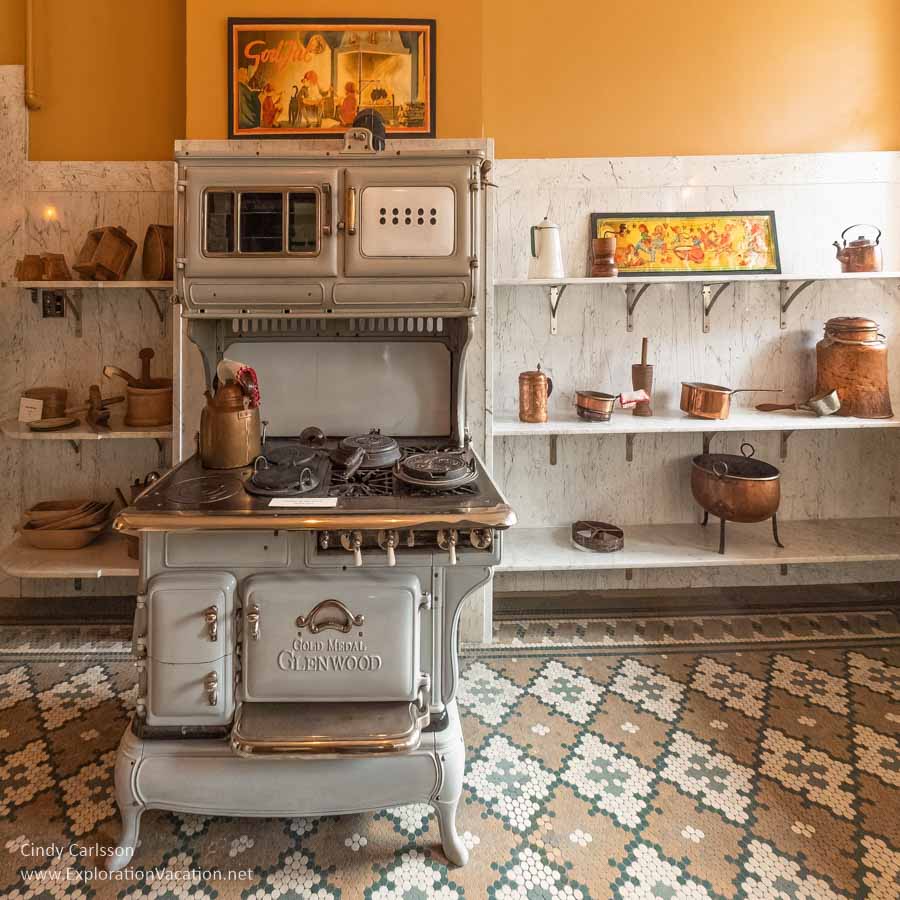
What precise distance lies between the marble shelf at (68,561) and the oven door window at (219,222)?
128 centimetres

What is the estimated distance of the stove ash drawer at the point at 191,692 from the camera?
141 centimetres

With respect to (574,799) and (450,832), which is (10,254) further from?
(574,799)

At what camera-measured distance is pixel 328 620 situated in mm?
1415

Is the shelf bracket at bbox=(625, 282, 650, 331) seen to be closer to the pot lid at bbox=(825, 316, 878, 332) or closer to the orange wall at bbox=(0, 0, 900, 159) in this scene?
the orange wall at bbox=(0, 0, 900, 159)

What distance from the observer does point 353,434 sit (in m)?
2.18

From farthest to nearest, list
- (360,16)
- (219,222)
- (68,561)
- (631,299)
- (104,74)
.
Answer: (631,299), (104,74), (68,561), (360,16), (219,222)

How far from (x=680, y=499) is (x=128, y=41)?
10.0 feet

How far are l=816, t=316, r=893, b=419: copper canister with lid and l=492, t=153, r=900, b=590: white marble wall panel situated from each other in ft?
0.59

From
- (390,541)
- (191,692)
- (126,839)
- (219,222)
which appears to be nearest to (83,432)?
(219,222)

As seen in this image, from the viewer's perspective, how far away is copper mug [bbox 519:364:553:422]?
2.40m

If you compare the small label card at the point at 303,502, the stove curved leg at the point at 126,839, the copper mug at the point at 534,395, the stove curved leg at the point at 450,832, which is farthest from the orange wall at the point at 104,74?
the stove curved leg at the point at 450,832

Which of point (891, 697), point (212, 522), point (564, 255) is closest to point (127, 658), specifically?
point (212, 522)

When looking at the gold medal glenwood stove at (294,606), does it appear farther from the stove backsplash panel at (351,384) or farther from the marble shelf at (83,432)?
the marble shelf at (83,432)

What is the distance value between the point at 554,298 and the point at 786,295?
1013 mm
